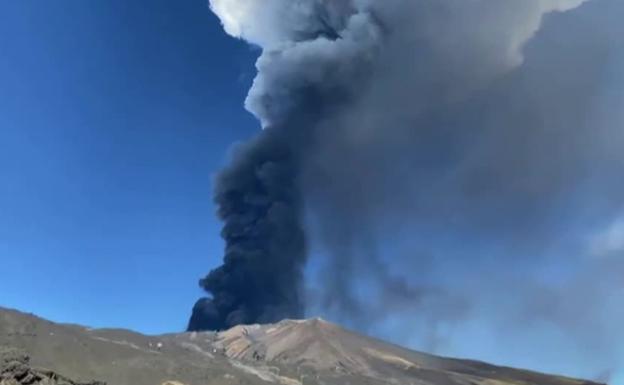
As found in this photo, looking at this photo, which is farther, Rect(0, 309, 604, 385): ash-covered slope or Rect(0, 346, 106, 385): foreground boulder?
Rect(0, 309, 604, 385): ash-covered slope

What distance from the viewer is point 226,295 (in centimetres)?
19900

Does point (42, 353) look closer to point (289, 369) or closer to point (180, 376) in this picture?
point (180, 376)

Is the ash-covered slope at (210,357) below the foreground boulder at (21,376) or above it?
above

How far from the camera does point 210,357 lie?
15312cm

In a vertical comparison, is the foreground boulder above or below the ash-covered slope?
below

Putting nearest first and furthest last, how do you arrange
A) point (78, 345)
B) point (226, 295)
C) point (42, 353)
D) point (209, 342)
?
point (42, 353)
point (78, 345)
point (209, 342)
point (226, 295)

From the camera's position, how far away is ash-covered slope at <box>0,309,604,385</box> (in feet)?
386

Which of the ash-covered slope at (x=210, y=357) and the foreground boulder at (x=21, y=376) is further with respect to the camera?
the ash-covered slope at (x=210, y=357)

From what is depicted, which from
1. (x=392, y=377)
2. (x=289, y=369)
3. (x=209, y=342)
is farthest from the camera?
(x=209, y=342)

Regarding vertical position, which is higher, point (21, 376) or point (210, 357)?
point (210, 357)

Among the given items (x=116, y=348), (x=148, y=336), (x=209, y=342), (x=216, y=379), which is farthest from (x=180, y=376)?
(x=209, y=342)

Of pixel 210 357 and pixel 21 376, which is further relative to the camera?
pixel 210 357

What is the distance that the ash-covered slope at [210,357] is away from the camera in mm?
117688

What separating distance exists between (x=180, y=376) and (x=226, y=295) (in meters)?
79.9
